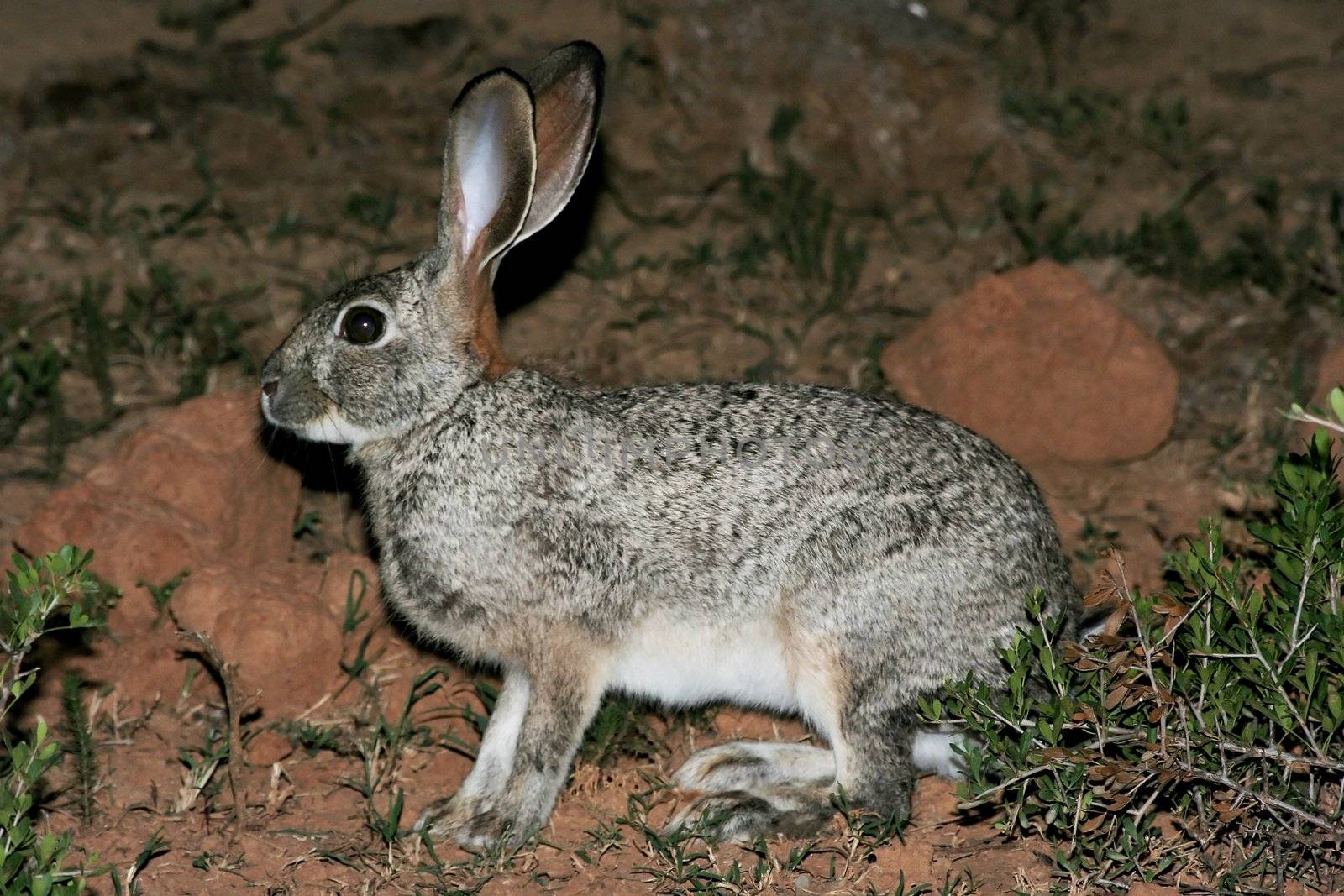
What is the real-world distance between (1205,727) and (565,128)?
260 cm

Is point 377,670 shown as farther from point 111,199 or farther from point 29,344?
point 111,199

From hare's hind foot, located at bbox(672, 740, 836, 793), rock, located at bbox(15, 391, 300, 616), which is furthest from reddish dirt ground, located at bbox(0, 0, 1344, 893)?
hare's hind foot, located at bbox(672, 740, 836, 793)

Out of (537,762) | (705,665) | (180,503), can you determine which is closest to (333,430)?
(180,503)

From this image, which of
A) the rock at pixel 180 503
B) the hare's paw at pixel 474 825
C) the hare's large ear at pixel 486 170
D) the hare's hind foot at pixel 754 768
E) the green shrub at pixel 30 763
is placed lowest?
the hare's paw at pixel 474 825

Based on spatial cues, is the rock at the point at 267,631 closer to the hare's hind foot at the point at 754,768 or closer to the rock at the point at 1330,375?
the hare's hind foot at the point at 754,768

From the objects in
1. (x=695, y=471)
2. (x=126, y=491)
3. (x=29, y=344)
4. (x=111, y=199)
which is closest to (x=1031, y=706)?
(x=695, y=471)

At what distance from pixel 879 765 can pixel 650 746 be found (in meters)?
0.85

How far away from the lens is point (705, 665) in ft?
15.9

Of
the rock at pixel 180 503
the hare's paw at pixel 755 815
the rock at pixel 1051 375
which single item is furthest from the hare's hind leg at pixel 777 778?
the rock at pixel 1051 375

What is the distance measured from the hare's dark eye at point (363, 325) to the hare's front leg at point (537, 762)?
1.09 m

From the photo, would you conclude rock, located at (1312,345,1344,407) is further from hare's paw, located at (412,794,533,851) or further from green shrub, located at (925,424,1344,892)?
hare's paw, located at (412,794,533,851)

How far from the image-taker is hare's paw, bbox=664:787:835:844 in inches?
184

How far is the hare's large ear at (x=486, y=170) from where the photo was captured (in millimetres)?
4758

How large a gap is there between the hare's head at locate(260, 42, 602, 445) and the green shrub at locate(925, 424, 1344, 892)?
1.82 m
